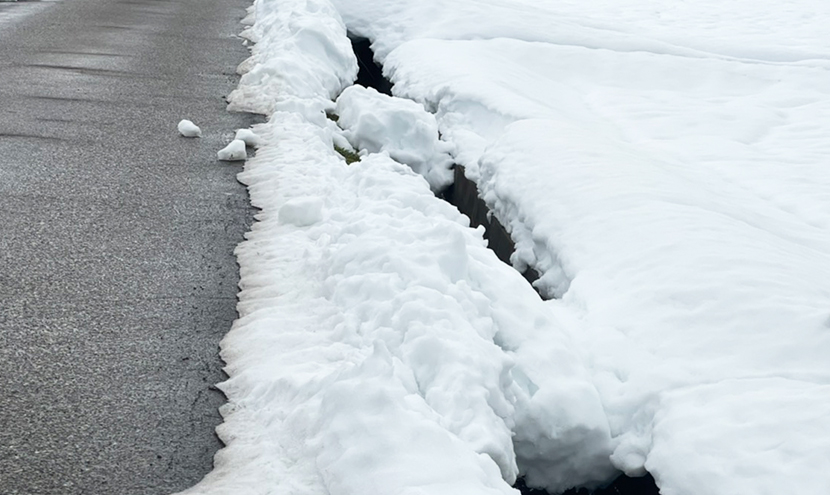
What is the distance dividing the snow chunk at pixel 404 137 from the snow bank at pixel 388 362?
1.47m

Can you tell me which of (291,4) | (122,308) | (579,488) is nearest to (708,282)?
(579,488)

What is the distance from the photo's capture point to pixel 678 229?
13.6ft

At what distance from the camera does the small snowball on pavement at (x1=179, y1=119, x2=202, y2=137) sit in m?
6.41

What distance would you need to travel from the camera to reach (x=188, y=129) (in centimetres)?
641

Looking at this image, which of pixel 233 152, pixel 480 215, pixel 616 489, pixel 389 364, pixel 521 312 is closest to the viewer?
pixel 389 364

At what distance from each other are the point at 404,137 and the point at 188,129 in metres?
1.60

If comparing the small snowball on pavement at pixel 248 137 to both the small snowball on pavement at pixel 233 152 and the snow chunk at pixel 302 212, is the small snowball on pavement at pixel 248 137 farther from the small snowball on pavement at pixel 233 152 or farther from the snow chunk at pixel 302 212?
the snow chunk at pixel 302 212

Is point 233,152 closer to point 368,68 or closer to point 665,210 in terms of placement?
point 665,210

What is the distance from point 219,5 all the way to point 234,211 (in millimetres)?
10306

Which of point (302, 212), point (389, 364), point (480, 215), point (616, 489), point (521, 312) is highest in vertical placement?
point (389, 364)

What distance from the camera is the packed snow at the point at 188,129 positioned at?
6.41m

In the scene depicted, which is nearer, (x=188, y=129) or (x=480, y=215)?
(x=480, y=215)

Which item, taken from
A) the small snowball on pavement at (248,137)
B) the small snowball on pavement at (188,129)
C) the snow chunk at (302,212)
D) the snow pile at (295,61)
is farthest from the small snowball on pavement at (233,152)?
the snow chunk at (302,212)

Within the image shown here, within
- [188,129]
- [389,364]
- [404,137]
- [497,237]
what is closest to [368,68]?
[404,137]
